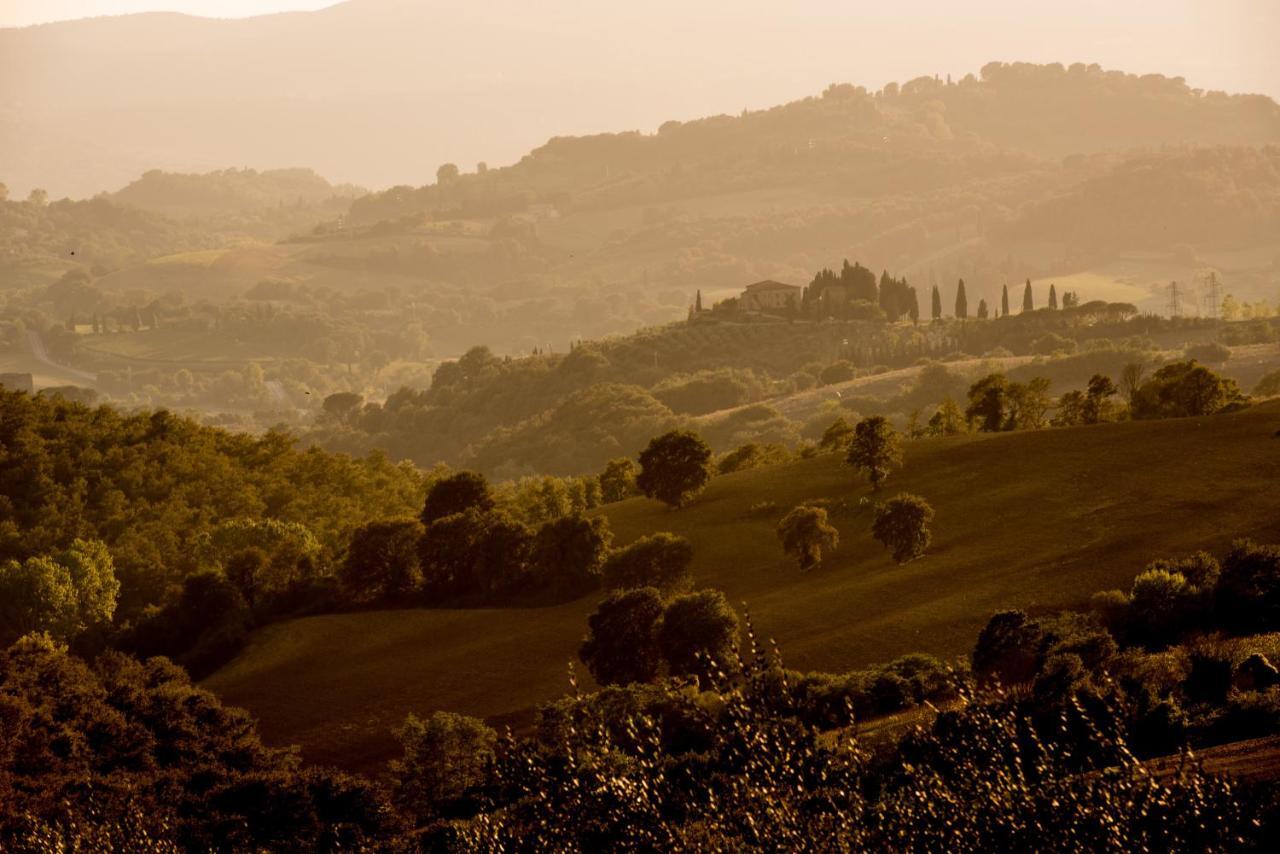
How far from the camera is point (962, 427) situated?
132 meters

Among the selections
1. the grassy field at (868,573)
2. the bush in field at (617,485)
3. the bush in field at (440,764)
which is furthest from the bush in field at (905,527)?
the bush in field at (617,485)

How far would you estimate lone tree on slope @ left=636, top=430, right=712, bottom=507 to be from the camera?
395 ft

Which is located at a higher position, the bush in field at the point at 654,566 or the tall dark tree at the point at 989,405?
the tall dark tree at the point at 989,405

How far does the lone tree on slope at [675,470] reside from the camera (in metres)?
120

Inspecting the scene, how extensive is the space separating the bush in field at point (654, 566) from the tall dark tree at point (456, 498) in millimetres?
23242

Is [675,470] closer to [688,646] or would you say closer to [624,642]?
[624,642]

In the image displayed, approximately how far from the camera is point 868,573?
316 ft

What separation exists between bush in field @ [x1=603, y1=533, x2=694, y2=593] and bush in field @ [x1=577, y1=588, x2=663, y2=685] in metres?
16.3

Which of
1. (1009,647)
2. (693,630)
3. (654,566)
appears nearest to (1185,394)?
(654,566)

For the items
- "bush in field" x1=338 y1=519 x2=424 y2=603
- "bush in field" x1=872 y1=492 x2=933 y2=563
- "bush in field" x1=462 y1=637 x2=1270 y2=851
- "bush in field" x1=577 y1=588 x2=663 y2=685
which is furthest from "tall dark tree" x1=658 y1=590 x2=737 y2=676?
"bush in field" x1=338 y1=519 x2=424 y2=603

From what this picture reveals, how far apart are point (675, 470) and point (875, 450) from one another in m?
15.7

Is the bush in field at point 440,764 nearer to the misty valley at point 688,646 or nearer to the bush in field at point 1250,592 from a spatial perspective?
the misty valley at point 688,646

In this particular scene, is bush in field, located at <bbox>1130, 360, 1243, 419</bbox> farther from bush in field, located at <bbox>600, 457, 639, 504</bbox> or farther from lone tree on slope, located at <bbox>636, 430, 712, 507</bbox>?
bush in field, located at <bbox>600, 457, 639, 504</bbox>

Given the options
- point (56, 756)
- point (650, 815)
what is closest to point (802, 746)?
point (650, 815)
